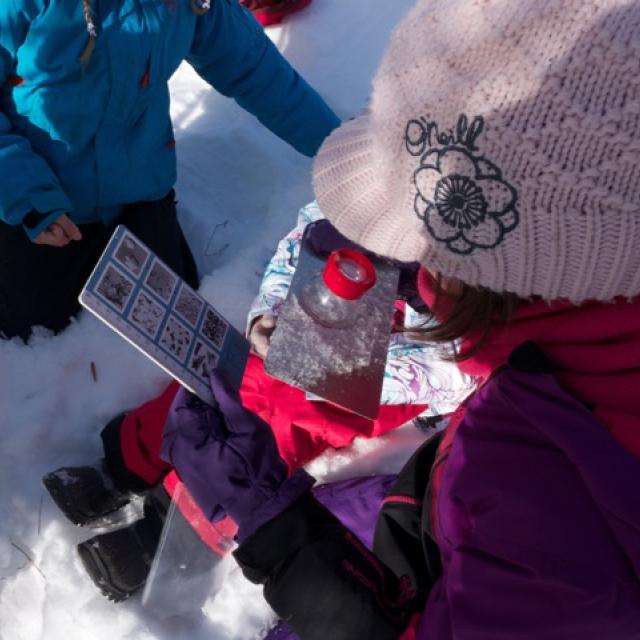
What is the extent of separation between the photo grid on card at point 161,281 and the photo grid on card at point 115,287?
0.04 m

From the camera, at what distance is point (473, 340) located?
2.77ft

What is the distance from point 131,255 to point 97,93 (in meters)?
0.48

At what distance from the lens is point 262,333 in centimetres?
127

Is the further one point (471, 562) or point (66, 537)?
point (66, 537)

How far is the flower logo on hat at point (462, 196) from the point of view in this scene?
1.99 ft

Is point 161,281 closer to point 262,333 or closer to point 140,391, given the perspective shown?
point 262,333

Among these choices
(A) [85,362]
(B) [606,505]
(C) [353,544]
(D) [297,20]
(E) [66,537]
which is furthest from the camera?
(D) [297,20]

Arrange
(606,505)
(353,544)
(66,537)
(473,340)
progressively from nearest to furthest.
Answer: (606,505)
(473,340)
(353,544)
(66,537)

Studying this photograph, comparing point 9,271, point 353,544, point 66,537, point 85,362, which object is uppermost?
point 9,271

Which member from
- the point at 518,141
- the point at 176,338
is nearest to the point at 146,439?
the point at 176,338

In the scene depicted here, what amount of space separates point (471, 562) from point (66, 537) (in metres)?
0.88

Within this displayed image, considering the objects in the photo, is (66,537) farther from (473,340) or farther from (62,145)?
(473,340)

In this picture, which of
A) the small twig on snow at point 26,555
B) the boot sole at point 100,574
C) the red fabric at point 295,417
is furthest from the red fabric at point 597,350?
the small twig on snow at point 26,555

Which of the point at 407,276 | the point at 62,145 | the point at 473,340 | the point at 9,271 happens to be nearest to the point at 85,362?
the point at 9,271
